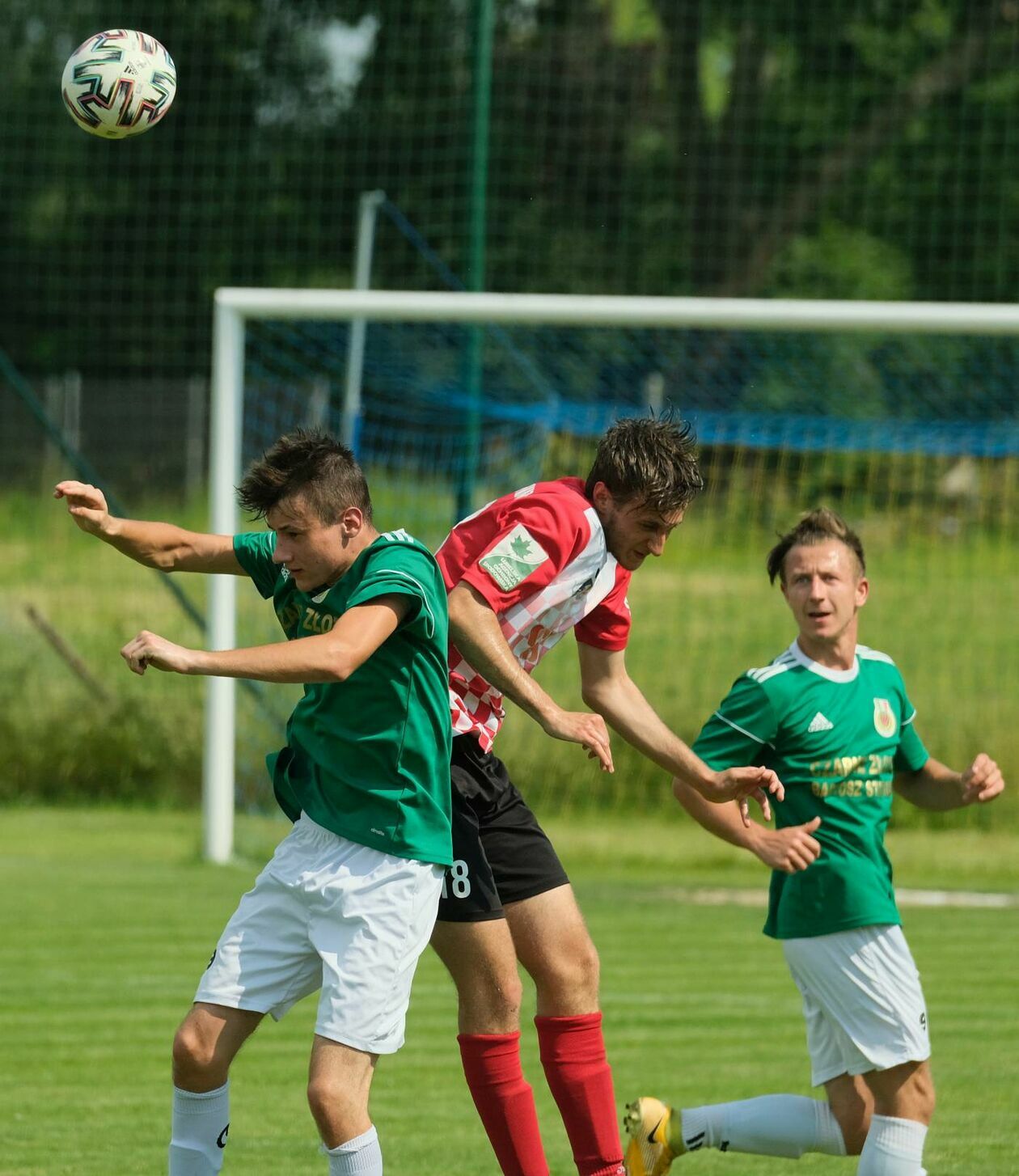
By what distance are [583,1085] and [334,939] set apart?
1049 mm

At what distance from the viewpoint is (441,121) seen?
84.6 ft

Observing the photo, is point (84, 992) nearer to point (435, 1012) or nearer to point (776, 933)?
point (435, 1012)

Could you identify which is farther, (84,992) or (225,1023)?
(84,992)

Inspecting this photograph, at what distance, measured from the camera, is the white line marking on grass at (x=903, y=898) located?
10.3m

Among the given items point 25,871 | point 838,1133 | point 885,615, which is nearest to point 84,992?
point 25,871

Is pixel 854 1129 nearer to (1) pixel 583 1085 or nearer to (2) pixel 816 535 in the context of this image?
(1) pixel 583 1085

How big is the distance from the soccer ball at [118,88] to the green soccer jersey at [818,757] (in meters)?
2.97

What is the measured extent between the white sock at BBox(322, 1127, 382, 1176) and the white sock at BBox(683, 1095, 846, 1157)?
52.4 inches

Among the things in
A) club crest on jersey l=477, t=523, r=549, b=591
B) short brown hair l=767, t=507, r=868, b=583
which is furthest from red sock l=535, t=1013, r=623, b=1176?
short brown hair l=767, t=507, r=868, b=583

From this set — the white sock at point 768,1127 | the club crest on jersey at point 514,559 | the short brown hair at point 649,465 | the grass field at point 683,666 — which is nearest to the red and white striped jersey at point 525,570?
the club crest on jersey at point 514,559

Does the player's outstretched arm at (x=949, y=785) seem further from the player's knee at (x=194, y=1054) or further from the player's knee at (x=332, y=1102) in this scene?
the player's knee at (x=194, y=1054)

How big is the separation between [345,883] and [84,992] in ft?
13.8

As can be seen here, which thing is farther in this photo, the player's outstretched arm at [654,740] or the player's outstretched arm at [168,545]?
the player's outstretched arm at [168,545]

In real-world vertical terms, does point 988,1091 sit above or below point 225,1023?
below
